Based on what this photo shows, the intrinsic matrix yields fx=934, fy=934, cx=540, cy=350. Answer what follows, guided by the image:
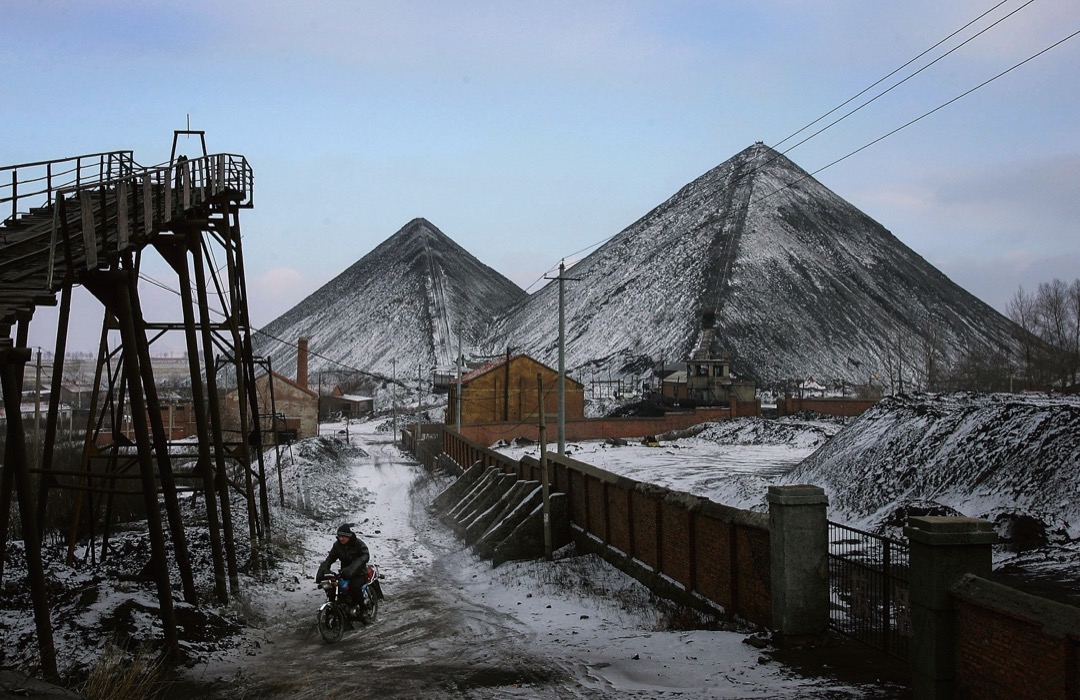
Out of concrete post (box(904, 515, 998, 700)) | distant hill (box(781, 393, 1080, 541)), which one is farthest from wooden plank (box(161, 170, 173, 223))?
distant hill (box(781, 393, 1080, 541))

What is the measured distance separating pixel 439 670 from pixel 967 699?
5.92 m

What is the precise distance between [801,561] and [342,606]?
6.76 m

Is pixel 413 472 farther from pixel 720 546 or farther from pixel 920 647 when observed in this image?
pixel 920 647

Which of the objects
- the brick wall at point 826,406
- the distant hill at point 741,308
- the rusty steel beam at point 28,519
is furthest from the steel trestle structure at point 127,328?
the distant hill at point 741,308

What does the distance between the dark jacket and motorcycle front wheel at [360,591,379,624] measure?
489 millimetres

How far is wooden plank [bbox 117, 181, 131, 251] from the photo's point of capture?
13.5 metres

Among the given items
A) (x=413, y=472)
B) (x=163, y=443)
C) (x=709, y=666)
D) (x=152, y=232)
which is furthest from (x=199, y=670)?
(x=413, y=472)

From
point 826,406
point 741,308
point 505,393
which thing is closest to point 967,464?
point 505,393

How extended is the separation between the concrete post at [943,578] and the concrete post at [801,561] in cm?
244

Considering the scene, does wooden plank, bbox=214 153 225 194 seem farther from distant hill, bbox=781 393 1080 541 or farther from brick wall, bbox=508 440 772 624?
distant hill, bbox=781 393 1080 541

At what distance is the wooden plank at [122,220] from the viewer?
44.3ft

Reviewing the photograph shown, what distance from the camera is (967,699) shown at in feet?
27.2

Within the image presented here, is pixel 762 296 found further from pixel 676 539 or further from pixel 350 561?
pixel 350 561

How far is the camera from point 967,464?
20.1 meters
